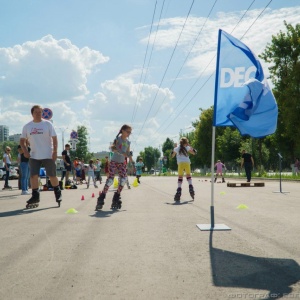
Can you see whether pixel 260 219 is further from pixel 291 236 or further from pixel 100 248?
pixel 100 248

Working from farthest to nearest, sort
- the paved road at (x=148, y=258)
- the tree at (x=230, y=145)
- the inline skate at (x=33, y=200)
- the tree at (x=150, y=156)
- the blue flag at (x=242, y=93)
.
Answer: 1. the tree at (x=150, y=156)
2. the tree at (x=230, y=145)
3. the inline skate at (x=33, y=200)
4. the blue flag at (x=242, y=93)
5. the paved road at (x=148, y=258)

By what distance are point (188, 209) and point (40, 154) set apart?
3.39 m

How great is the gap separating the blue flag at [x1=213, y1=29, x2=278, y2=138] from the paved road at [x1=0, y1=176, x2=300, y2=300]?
153 cm

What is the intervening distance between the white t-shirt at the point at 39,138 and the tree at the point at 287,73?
30.1 metres

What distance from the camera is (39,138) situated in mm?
8641

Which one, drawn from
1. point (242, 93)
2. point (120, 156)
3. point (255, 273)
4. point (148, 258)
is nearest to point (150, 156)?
point (120, 156)

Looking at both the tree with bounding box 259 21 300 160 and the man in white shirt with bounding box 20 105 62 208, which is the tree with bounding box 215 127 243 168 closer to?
the tree with bounding box 259 21 300 160

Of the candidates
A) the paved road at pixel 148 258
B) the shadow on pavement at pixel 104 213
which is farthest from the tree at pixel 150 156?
the paved road at pixel 148 258

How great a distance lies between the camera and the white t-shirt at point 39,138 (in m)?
8.60

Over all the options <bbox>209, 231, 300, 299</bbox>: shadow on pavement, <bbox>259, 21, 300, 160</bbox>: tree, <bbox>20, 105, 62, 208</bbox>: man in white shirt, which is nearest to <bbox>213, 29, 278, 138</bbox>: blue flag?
<bbox>209, 231, 300, 299</bbox>: shadow on pavement

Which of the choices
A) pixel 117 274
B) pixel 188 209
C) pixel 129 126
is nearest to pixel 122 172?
pixel 129 126

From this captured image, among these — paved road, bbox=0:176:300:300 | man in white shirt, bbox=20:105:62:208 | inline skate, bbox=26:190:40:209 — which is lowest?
paved road, bbox=0:176:300:300

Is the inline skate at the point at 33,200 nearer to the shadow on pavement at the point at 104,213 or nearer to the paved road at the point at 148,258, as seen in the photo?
the shadow on pavement at the point at 104,213

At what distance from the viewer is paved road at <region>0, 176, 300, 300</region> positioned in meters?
3.06
